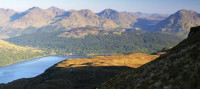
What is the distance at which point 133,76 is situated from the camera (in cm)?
4991

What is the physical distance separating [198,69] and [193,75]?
1.39 metres

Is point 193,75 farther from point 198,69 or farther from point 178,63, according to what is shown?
point 178,63

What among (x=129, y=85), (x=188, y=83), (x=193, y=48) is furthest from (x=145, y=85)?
(x=193, y=48)

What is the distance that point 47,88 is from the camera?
18425cm

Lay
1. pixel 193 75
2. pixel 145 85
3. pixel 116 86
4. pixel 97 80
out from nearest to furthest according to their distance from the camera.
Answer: pixel 193 75 < pixel 145 85 < pixel 116 86 < pixel 97 80

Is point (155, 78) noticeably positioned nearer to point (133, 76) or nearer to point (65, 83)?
point (133, 76)

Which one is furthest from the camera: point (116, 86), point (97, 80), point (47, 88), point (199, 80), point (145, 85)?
point (97, 80)

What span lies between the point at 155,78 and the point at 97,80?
6300 inches

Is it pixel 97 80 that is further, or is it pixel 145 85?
pixel 97 80

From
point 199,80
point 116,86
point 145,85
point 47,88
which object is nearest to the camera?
point 199,80

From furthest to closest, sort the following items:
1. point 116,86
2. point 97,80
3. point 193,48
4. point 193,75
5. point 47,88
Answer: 1. point 97,80
2. point 47,88
3. point 116,86
4. point 193,48
5. point 193,75

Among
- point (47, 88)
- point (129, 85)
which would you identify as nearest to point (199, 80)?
point (129, 85)

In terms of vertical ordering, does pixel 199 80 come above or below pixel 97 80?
above

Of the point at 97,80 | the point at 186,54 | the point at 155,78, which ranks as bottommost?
the point at 97,80
